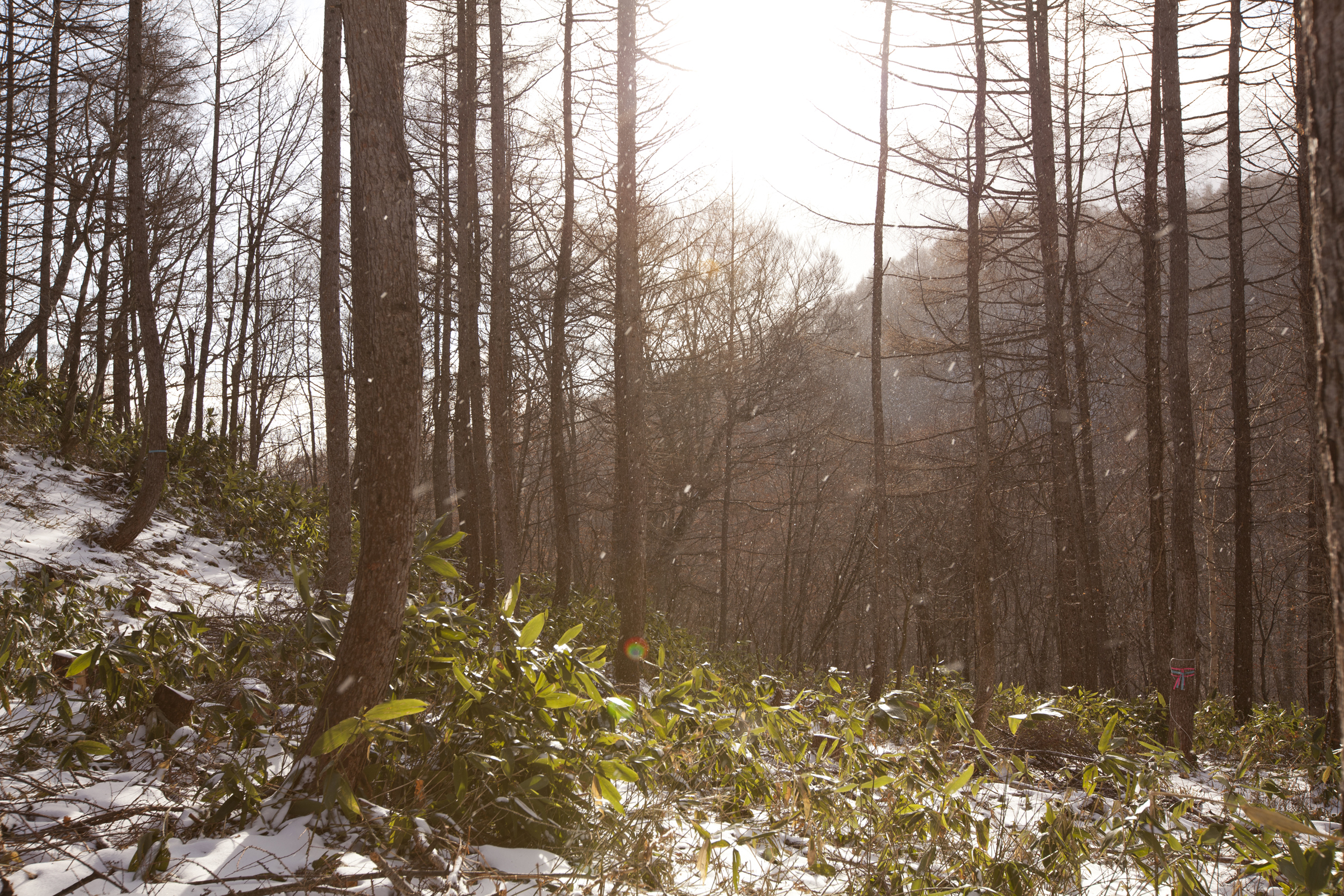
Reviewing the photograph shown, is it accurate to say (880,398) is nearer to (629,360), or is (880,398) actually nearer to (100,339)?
(629,360)

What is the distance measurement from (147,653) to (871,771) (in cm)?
322

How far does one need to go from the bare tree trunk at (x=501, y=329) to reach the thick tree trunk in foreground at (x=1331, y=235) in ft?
28.1

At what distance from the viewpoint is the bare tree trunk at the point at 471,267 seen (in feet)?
31.6

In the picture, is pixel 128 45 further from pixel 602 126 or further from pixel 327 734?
pixel 327 734

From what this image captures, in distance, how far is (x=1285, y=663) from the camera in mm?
18953

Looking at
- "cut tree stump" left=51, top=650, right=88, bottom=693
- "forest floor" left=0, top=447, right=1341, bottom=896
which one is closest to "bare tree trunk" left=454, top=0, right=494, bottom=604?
"forest floor" left=0, top=447, right=1341, bottom=896

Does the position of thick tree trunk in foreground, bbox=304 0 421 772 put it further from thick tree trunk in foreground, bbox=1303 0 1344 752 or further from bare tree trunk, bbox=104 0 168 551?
bare tree trunk, bbox=104 0 168 551

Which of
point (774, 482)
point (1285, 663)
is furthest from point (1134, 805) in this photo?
point (1285, 663)

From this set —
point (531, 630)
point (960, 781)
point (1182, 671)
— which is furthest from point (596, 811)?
point (1182, 671)

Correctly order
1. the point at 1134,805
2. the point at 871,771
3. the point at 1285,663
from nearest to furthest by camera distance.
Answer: the point at 1134,805 < the point at 871,771 < the point at 1285,663

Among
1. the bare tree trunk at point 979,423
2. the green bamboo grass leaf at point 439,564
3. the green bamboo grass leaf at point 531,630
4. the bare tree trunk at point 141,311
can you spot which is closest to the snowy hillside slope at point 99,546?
the bare tree trunk at point 141,311

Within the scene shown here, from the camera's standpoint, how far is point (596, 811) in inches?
105

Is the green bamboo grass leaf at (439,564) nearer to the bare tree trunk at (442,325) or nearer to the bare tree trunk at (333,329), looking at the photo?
the bare tree trunk at (333,329)

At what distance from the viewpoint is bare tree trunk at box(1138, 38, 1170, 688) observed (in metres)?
8.76
